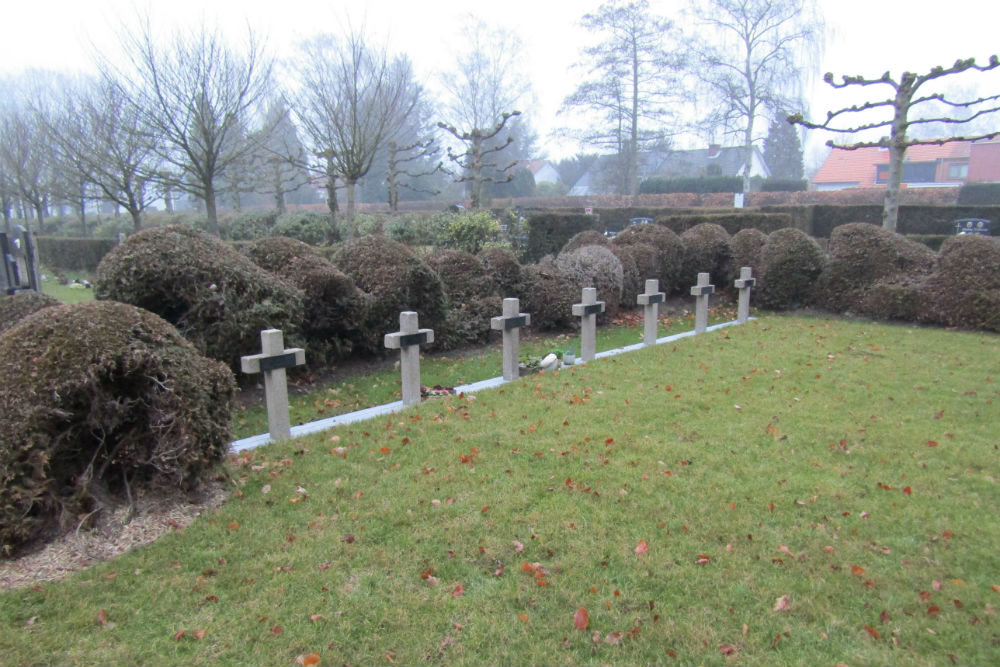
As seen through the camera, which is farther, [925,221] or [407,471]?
[925,221]

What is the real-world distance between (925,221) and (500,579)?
2221 centimetres

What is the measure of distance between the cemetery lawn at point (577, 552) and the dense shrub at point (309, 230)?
17.2 m

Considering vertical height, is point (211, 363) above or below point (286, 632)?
above

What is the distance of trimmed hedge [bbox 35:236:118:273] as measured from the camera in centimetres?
2122

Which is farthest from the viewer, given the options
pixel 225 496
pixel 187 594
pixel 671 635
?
pixel 225 496

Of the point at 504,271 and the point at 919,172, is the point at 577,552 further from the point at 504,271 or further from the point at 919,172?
the point at 919,172

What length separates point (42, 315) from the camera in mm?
3791

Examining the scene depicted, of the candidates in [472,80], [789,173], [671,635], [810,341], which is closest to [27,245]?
[671,635]

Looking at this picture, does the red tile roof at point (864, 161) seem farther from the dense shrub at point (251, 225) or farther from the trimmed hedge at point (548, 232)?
the dense shrub at point (251, 225)

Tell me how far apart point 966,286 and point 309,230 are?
723 inches

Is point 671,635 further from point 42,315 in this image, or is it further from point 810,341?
point 810,341

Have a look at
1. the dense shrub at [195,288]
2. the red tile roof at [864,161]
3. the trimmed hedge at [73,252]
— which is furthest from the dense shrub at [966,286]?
the red tile roof at [864,161]

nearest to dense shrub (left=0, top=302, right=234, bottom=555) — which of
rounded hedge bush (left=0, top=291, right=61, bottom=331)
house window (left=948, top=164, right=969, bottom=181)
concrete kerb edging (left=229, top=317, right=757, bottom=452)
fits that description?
concrete kerb edging (left=229, top=317, right=757, bottom=452)

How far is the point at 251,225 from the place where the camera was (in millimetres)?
24047
